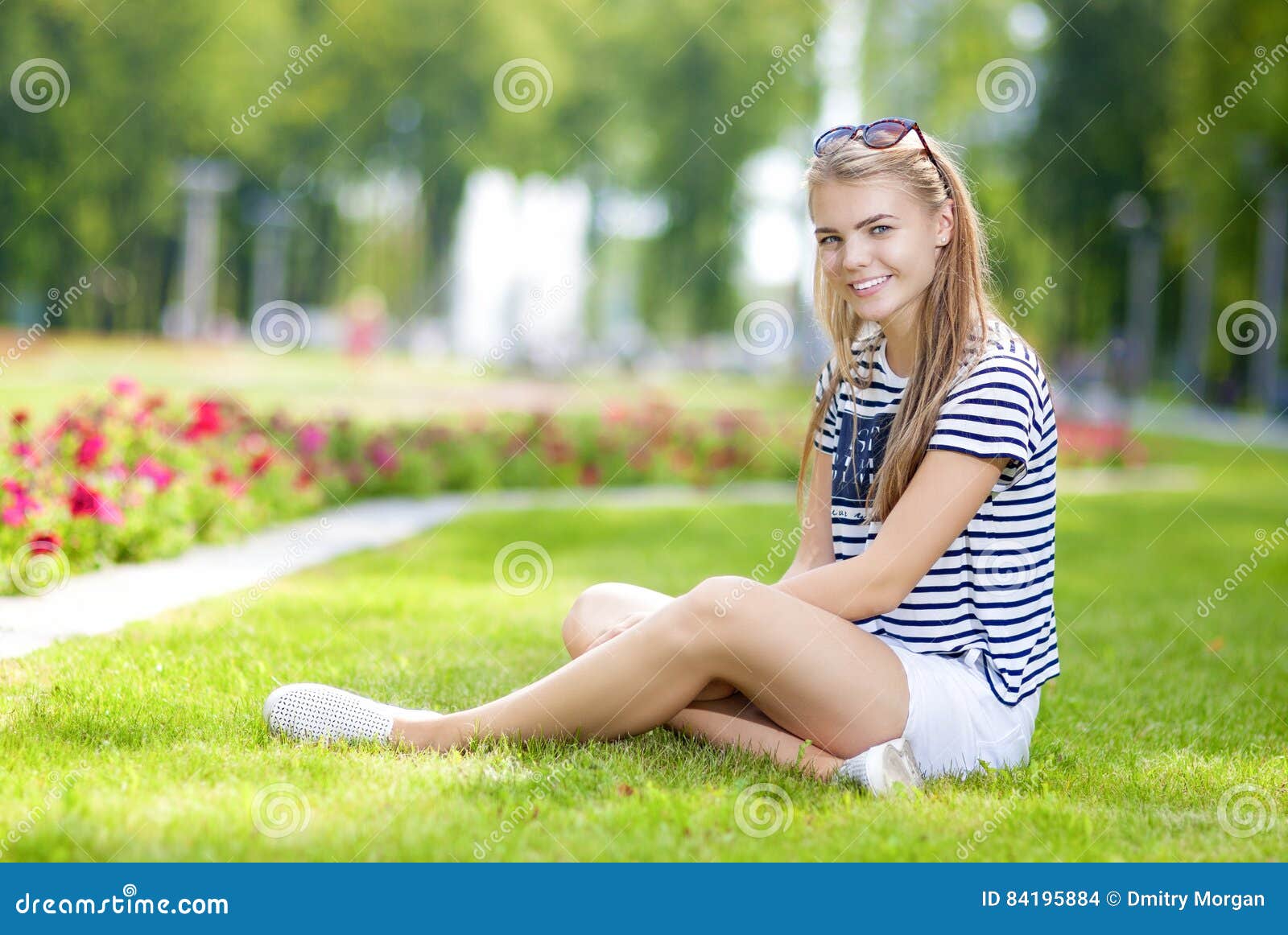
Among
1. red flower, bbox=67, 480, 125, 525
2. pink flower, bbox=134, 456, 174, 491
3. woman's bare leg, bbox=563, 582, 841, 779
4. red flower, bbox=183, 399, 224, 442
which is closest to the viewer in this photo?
woman's bare leg, bbox=563, 582, 841, 779

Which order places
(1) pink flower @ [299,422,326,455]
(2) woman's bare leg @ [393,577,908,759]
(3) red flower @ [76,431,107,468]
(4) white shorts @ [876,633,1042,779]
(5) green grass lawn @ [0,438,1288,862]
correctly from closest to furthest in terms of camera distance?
(5) green grass lawn @ [0,438,1288,862], (2) woman's bare leg @ [393,577,908,759], (4) white shorts @ [876,633,1042,779], (3) red flower @ [76,431,107,468], (1) pink flower @ [299,422,326,455]

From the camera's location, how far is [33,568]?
5512 millimetres

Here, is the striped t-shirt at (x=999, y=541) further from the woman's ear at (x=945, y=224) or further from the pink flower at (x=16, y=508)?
the pink flower at (x=16, y=508)

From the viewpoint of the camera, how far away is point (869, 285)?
135 inches

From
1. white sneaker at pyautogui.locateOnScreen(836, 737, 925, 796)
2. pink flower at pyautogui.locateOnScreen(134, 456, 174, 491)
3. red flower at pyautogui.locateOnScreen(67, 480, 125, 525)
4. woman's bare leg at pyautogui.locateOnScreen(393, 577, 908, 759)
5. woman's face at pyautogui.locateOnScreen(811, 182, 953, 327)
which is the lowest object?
white sneaker at pyautogui.locateOnScreen(836, 737, 925, 796)

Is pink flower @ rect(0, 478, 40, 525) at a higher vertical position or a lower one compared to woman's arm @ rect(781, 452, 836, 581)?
lower

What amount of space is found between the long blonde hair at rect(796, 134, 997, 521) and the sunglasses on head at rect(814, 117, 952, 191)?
0.02 meters

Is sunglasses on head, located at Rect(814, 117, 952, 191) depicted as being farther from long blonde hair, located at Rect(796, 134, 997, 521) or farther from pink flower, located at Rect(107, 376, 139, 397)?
pink flower, located at Rect(107, 376, 139, 397)

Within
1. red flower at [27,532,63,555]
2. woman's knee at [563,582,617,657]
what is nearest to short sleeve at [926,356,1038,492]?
woman's knee at [563,582,617,657]

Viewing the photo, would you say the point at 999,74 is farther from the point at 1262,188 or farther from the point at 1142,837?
the point at 1142,837

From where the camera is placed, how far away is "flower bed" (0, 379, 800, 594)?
602 cm

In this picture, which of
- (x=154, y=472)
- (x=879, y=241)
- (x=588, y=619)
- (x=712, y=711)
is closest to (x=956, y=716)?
(x=712, y=711)

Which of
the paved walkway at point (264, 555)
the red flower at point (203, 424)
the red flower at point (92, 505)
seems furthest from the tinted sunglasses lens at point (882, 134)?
the red flower at point (203, 424)
